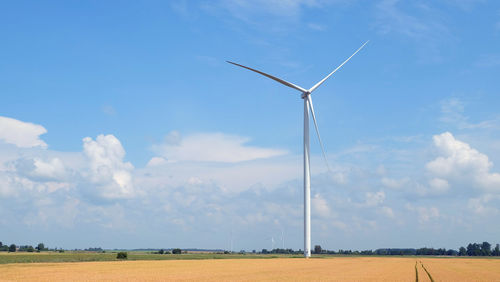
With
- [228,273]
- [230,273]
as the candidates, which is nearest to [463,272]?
[230,273]

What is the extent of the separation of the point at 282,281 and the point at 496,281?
73.2ft

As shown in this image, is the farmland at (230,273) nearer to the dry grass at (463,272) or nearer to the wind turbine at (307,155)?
the dry grass at (463,272)

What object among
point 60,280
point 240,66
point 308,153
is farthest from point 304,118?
point 60,280

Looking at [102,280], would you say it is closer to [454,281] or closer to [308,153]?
[454,281]

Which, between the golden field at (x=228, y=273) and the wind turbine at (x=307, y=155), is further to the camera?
the wind turbine at (x=307, y=155)

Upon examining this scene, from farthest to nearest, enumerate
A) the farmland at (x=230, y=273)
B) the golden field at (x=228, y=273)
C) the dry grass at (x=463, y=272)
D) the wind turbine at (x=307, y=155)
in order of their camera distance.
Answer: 1. the wind turbine at (x=307, y=155)
2. the dry grass at (x=463, y=272)
3. the farmland at (x=230, y=273)
4. the golden field at (x=228, y=273)

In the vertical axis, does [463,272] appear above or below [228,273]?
above

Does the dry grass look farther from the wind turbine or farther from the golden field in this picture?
the wind turbine

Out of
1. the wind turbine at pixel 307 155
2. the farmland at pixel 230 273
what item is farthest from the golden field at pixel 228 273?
the wind turbine at pixel 307 155

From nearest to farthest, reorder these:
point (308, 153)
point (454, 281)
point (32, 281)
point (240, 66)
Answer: point (32, 281), point (454, 281), point (240, 66), point (308, 153)

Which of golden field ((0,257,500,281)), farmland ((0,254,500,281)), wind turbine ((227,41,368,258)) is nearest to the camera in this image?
golden field ((0,257,500,281))

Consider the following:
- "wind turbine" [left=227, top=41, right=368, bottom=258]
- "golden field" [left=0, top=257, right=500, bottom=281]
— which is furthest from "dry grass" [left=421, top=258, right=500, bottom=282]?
"wind turbine" [left=227, top=41, right=368, bottom=258]

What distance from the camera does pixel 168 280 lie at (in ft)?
156

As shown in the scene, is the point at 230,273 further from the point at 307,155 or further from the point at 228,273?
the point at 307,155
